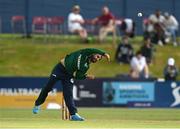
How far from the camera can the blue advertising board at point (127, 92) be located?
33.2m

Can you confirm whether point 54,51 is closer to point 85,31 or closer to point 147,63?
point 85,31

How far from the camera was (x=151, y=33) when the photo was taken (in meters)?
38.8

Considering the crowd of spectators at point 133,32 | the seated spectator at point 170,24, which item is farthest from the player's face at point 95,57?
the seated spectator at point 170,24

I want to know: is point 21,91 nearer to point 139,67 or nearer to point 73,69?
point 139,67

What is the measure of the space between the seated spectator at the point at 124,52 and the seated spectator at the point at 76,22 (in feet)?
6.54

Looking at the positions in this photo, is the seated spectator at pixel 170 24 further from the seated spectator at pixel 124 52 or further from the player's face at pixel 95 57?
the player's face at pixel 95 57

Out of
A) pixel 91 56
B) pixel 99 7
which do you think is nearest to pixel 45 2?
pixel 99 7

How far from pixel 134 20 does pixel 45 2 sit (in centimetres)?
439

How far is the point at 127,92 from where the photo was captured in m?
33.5

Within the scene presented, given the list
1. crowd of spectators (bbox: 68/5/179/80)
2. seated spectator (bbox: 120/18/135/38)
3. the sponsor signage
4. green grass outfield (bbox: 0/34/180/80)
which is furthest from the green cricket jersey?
seated spectator (bbox: 120/18/135/38)

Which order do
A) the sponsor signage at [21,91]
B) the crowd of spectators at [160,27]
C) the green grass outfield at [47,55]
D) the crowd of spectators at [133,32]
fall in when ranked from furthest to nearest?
the crowd of spectators at [160,27]
the green grass outfield at [47,55]
the crowd of spectators at [133,32]
the sponsor signage at [21,91]

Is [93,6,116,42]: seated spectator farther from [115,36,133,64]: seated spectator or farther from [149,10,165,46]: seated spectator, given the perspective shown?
[149,10,165,46]: seated spectator

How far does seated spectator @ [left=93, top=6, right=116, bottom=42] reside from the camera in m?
37.5

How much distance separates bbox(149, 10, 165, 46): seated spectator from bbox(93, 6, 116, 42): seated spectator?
6.04ft
